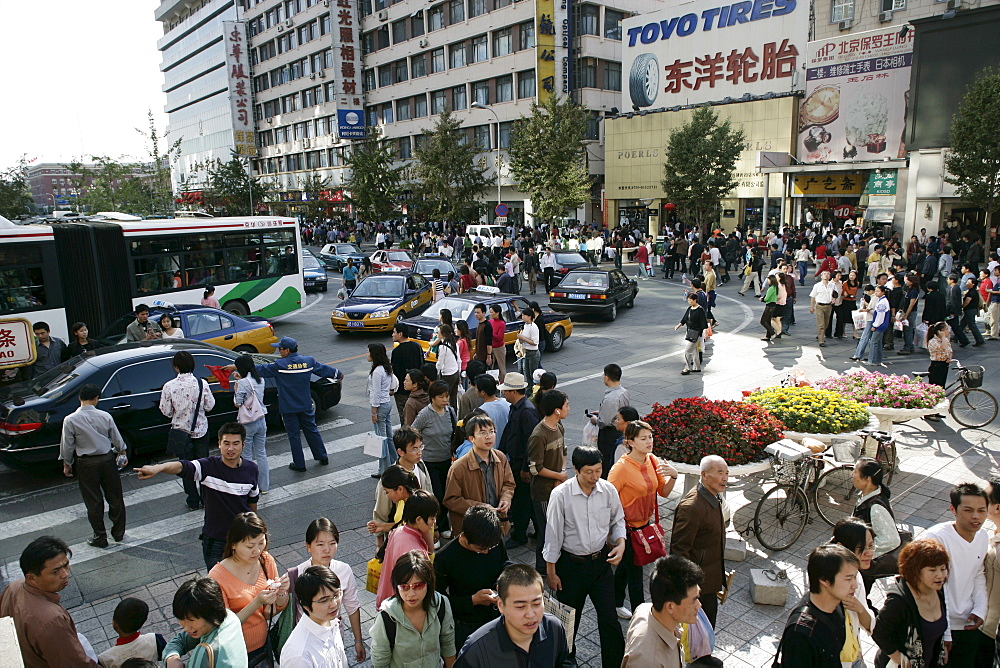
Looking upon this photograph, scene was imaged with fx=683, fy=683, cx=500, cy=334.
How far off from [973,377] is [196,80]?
9622cm

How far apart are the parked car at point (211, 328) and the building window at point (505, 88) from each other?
124 ft

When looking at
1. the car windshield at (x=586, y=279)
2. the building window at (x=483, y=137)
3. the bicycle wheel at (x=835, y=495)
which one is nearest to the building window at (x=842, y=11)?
the building window at (x=483, y=137)

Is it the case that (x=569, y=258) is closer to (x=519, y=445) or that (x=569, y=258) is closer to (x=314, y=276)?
(x=314, y=276)

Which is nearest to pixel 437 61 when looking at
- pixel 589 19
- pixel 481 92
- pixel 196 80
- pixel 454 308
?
pixel 481 92

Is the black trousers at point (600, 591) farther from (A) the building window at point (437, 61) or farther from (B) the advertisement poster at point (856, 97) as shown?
(A) the building window at point (437, 61)

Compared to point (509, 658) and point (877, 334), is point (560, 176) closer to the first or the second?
point (877, 334)

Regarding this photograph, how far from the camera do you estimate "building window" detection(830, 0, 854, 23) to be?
34.9m

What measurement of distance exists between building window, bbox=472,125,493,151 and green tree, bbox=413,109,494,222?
4.19m

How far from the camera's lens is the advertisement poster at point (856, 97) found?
32375 mm

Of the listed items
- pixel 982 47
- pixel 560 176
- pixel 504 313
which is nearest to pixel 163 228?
pixel 504 313

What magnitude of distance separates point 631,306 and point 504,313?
7961 millimetres

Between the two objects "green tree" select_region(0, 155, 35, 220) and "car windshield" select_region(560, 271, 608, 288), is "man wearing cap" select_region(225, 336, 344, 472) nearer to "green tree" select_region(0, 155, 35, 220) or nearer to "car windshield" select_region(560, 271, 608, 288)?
"car windshield" select_region(560, 271, 608, 288)

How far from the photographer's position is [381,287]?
18.7 m

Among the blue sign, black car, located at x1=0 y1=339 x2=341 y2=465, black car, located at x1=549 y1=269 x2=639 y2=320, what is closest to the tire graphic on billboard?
the blue sign
